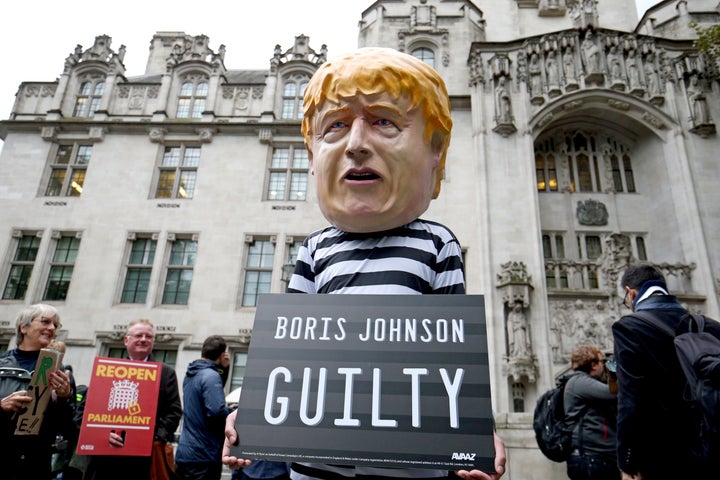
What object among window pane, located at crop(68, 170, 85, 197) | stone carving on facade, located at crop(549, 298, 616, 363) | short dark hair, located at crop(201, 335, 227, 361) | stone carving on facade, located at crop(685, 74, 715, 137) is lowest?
short dark hair, located at crop(201, 335, 227, 361)

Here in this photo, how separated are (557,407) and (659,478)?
5.68ft

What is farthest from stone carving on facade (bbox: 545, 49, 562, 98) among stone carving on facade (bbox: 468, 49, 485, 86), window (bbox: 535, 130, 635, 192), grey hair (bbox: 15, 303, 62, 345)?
grey hair (bbox: 15, 303, 62, 345)

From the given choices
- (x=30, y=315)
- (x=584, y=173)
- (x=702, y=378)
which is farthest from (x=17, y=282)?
(x=584, y=173)

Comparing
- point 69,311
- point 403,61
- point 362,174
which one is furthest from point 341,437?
point 69,311

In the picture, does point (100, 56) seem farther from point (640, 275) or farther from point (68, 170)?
point (640, 275)

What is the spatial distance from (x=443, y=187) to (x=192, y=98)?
33.4 feet

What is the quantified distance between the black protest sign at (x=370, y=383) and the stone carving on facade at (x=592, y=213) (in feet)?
48.1

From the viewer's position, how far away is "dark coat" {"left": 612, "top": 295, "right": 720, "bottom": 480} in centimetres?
233

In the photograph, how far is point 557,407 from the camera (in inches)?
159

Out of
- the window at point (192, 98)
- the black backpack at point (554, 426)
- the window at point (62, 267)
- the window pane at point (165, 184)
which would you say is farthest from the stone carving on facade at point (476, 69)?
the window at point (62, 267)

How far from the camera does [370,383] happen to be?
1.67 meters

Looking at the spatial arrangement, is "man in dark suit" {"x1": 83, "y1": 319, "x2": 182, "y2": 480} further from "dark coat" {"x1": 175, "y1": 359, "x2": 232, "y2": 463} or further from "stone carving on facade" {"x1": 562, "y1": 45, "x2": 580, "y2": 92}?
"stone carving on facade" {"x1": 562, "y1": 45, "x2": 580, "y2": 92}

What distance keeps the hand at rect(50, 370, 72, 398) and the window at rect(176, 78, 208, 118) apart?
585 inches

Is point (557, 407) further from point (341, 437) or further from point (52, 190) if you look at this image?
point (52, 190)
